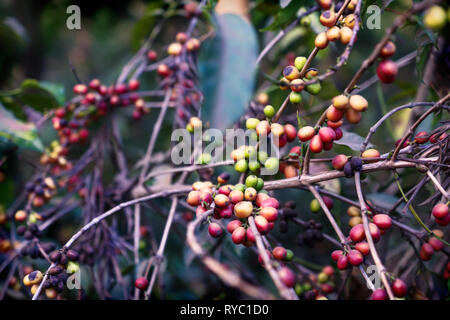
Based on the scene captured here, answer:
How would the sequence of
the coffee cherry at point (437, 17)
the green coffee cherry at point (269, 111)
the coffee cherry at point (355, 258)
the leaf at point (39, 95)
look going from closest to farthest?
the coffee cherry at point (437, 17) → the coffee cherry at point (355, 258) → the green coffee cherry at point (269, 111) → the leaf at point (39, 95)

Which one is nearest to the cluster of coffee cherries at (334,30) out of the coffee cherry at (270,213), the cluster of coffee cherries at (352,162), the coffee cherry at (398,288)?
the cluster of coffee cherries at (352,162)

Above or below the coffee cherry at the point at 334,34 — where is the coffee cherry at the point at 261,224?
below

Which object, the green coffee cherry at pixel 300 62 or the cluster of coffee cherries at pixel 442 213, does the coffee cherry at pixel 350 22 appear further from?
the cluster of coffee cherries at pixel 442 213

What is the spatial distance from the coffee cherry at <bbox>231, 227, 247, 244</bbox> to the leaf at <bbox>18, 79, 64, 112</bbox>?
920 mm

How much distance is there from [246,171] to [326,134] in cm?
21

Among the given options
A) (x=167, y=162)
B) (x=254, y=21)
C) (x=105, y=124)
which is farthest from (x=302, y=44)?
(x=105, y=124)

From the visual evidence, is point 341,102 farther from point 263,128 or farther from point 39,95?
point 39,95

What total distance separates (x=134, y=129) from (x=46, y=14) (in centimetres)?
80

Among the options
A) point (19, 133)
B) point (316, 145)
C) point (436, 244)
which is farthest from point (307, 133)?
point (19, 133)

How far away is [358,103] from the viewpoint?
60 cm

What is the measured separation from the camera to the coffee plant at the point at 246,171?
64 cm

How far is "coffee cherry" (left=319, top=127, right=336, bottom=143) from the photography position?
66 centimetres

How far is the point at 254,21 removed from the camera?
50.8 inches

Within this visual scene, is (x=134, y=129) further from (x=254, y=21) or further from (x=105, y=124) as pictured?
(x=254, y=21)
